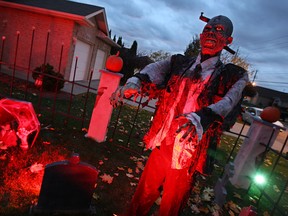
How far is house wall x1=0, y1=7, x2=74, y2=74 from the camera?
36.0 ft

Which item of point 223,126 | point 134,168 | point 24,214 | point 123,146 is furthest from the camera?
point 123,146

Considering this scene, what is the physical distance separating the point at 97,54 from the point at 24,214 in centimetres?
1472

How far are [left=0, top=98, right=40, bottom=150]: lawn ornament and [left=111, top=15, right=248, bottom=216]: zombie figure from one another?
214 cm

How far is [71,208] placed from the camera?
8.36ft

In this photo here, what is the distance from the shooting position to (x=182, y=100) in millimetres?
1989

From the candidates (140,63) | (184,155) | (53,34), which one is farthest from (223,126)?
(140,63)

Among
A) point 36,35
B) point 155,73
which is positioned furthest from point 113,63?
point 36,35

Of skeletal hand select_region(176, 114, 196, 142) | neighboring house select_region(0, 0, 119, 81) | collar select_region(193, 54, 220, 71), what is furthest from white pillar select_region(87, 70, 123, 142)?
neighboring house select_region(0, 0, 119, 81)

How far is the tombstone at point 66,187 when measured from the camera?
7.57 ft

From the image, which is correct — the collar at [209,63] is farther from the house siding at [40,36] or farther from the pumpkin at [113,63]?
the house siding at [40,36]

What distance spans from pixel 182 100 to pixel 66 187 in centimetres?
164

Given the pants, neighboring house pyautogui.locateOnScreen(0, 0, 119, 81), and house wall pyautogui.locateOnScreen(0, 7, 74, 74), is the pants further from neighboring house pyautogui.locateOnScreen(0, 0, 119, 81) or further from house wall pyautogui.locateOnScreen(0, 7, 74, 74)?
house wall pyautogui.locateOnScreen(0, 7, 74, 74)

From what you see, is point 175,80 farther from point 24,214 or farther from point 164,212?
point 24,214

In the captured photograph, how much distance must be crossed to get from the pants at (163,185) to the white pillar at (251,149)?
118 inches
